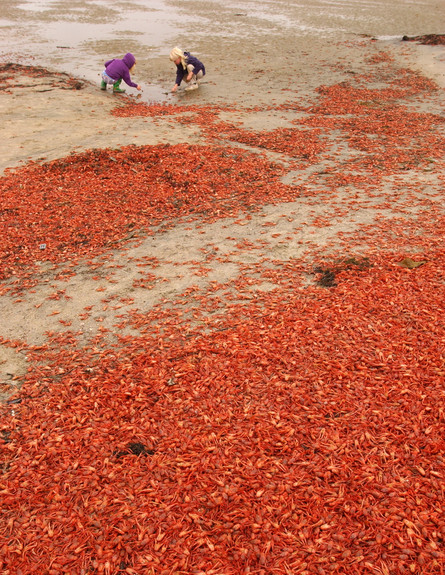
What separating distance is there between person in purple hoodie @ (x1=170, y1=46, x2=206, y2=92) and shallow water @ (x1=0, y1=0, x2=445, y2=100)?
0.95m

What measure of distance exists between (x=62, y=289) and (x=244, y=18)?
32562 millimetres

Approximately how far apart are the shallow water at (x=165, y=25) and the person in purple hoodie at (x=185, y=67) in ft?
3.11

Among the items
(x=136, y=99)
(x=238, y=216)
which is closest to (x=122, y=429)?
(x=238, y=216)

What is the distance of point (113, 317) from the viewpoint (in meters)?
5.64

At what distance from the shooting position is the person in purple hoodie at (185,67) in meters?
16.5

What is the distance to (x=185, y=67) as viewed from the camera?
16594 mm

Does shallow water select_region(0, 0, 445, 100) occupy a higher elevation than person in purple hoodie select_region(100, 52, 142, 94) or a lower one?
higher

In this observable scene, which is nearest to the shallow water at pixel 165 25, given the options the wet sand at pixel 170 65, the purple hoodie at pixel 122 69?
the wet sand at pixel 170 65

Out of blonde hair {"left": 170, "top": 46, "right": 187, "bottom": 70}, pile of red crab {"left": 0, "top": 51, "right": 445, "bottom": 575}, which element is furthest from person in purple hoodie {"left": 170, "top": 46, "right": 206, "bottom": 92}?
pile of red crab {"left": 0, "top": 51, "right": 445, "bottom": 575}

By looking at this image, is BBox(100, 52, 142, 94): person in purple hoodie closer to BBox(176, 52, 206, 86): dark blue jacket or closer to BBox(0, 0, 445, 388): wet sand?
BBox(0, 0, 445, 388): wet sand

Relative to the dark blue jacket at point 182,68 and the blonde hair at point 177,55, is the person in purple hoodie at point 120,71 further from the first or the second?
the dark blue jacket at point 182,68

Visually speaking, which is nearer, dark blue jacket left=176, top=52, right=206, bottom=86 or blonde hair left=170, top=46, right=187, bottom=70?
blonde hair left=170, top=46, right=187, bottom=70

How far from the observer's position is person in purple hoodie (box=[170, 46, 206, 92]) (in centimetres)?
1650

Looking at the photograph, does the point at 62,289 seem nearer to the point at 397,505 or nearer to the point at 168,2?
the point at 397,505
